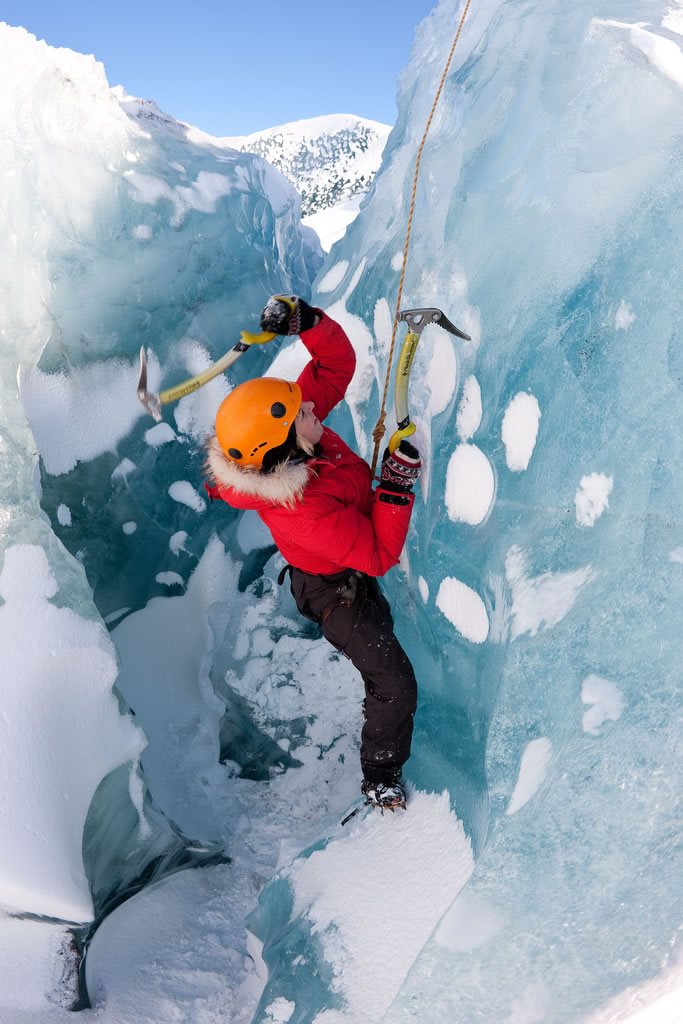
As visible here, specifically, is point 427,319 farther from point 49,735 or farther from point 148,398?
point 49,735

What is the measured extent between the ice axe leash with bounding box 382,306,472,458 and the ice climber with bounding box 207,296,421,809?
80mm

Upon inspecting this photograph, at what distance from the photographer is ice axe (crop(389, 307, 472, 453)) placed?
1.86 m

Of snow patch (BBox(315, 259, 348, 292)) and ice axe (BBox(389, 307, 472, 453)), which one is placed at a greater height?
ice axe (BBox(389, 307, 472, 453))

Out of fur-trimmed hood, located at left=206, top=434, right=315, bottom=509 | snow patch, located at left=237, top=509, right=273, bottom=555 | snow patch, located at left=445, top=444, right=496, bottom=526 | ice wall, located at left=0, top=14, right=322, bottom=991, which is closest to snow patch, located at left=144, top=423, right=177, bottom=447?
ice wall, located at left=0, top=14, right=322, bottom=991

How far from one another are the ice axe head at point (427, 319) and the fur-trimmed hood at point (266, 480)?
48cm

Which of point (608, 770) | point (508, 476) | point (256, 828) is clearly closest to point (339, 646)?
point (508, 476)

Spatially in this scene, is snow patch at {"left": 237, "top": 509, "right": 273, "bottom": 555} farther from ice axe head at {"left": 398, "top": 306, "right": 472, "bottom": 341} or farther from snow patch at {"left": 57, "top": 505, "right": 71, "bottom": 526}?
ice axe head at {"left": 398, "top": 306, "right": 472, "bottom": 341}

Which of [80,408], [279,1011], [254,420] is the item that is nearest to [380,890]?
[279,1011]

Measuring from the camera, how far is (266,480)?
1.82 metres

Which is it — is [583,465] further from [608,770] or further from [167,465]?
[167,465]

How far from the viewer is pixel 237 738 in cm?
319

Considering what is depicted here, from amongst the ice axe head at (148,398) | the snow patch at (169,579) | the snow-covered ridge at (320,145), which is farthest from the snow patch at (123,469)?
the snow-covered ridge at (320,145)

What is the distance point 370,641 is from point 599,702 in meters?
0.78

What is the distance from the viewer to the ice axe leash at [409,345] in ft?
6.09
